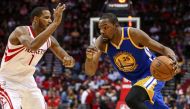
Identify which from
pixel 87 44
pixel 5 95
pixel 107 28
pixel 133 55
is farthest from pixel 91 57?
pixel 87 44

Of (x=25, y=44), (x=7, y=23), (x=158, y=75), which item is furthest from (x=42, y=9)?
(x=7, y=23)

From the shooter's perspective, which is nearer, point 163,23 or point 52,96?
point 52,96

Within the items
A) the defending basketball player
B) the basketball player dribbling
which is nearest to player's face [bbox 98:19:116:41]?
the defending basketball player

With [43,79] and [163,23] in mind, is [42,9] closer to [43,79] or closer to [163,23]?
[43,79]

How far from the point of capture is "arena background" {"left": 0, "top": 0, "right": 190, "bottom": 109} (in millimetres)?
16875

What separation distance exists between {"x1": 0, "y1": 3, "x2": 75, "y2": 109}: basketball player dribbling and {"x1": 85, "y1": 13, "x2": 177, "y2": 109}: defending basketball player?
57cm

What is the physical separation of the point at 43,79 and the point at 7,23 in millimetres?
7132

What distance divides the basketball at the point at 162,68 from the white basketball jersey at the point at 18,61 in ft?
5.38

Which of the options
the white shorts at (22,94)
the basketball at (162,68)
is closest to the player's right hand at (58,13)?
the white shorts at (22,94)

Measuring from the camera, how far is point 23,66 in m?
7.32

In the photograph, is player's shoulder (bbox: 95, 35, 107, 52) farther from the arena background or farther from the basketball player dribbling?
→ the arena background

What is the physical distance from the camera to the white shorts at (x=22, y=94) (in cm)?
715

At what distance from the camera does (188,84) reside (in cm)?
1912

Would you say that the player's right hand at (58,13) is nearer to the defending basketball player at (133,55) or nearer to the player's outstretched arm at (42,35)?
the player's outstretched arm at (42,35)
